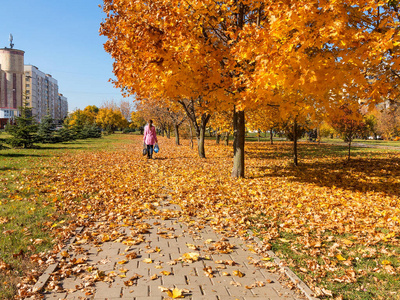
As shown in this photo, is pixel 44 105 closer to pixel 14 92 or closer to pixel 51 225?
pixel 14 92

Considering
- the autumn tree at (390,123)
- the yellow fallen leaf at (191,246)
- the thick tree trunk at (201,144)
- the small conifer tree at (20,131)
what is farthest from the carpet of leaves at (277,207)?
the autumn tree at (390,123)

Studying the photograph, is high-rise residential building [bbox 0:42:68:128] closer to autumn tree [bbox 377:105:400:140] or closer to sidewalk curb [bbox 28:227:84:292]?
autumn tree [bbox 377:105:400:140]

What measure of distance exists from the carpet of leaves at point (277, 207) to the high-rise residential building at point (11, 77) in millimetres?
122376

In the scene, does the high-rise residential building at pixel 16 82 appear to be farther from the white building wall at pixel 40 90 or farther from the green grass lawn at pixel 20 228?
the green grass lawn at pixel 20 228

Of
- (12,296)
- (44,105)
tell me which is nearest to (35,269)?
(12,296)

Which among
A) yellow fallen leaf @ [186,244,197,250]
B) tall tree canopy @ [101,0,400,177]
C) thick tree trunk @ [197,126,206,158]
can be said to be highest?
tall tree canopy @ [101,0,400,177]

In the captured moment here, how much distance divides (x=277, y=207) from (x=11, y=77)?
5304 inches

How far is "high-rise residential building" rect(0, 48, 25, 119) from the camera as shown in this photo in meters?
110

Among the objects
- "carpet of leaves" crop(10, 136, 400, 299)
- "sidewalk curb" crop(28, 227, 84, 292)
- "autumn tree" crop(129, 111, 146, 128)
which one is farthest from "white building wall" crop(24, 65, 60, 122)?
"sidewalk curb" crop(28, 227, 84, 292)

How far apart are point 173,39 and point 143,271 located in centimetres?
667

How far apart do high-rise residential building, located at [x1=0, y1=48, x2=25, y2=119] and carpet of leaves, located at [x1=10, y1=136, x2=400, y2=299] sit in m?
122

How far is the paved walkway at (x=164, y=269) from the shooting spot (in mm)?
3260

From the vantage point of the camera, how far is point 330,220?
6125mm

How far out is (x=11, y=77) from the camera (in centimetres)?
11281
